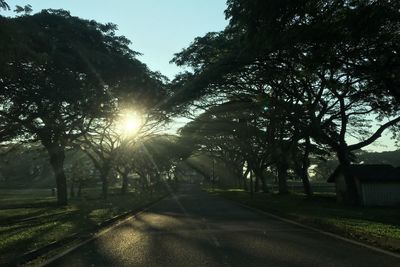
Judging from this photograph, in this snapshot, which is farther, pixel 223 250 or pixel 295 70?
pixel 295 70

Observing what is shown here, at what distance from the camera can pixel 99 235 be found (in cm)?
1686

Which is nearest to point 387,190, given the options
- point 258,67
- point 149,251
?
point 258,67

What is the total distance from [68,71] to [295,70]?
32.6 ft

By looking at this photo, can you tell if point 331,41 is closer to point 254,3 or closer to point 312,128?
point 254,3

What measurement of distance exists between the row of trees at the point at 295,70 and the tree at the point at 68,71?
12.3 ft

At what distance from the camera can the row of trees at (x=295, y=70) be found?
12375mm

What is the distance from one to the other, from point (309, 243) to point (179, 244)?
11.6 feet

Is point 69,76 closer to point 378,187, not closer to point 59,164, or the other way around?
point 59,164

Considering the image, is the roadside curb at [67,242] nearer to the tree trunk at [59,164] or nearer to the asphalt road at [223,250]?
the asphalt road at [223,250]

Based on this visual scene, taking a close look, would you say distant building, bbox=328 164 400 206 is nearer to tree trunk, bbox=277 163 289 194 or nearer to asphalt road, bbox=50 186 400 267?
tree trunk, bbox=277 163 289 194

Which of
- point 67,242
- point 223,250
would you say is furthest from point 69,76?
point 223,250

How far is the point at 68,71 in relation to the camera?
22.5 metres

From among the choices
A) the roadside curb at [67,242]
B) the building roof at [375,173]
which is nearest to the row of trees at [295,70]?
the building roof at [375,173]

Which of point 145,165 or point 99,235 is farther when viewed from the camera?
point 145,165
